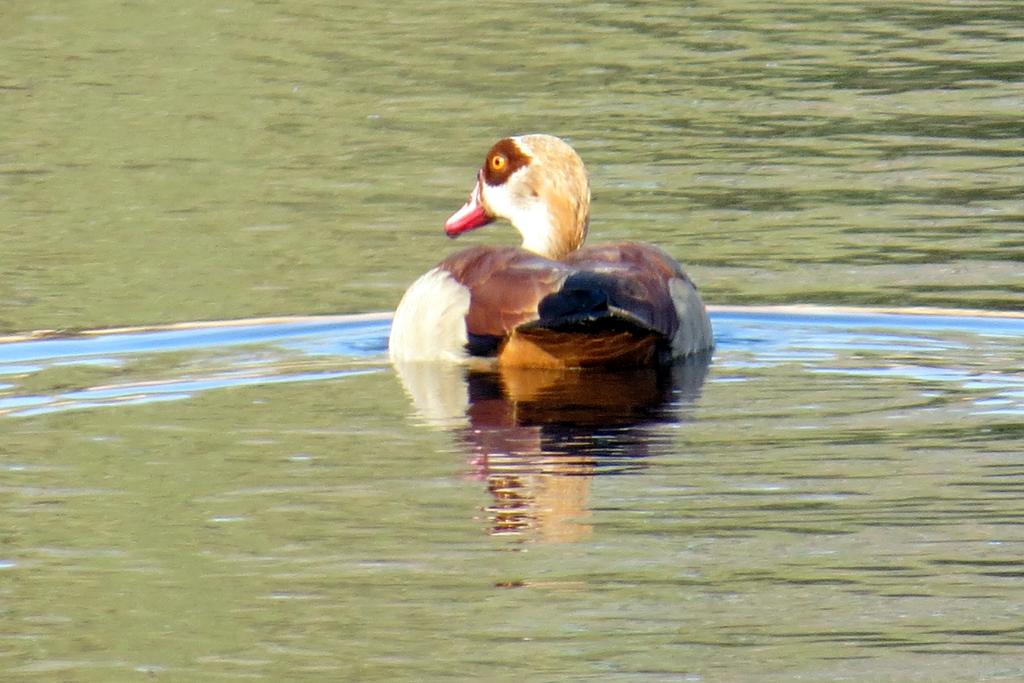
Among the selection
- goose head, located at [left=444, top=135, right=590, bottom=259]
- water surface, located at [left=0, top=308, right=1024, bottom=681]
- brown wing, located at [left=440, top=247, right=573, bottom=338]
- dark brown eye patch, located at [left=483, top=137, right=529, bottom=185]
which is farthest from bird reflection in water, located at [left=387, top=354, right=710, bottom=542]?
dark brown eye patch, located at [left=483, top=137, right=529, bottom=185]

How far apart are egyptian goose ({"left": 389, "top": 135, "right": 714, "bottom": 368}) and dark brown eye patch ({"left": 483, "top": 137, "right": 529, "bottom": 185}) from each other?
300mm

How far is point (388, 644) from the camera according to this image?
19.0 ft

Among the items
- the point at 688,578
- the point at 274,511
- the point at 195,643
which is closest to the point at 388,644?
the point at 195,643

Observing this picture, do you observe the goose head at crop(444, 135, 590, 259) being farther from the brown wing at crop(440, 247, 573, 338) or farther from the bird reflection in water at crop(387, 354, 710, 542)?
the bird reflection in water at crop(387, 354, 710, 542)

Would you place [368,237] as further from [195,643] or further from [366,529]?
[195,643]

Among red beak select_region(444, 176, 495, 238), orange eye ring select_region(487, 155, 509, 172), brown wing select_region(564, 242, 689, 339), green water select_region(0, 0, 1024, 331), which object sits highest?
orange eye ring select_region(487, 155, 509, 172)

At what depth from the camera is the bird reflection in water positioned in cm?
730

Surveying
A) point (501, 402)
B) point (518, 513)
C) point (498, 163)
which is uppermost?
point (498, 163)

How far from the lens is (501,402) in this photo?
30.8ft

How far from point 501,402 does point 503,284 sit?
56cm

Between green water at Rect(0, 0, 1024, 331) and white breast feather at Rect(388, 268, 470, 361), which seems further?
green water at Rect(0, 0, 1024, 331)

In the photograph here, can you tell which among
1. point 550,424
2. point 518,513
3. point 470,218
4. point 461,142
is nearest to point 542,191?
point 470,218

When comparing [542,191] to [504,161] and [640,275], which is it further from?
[640,275]

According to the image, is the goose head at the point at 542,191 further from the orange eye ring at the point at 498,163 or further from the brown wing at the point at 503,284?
the brown wing at the point at 503,284
